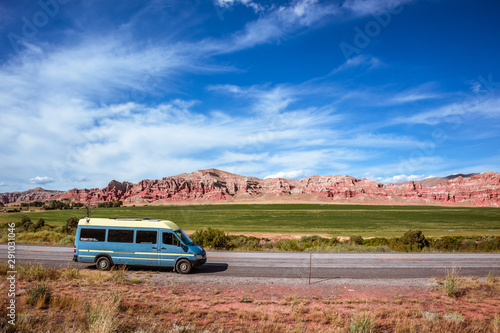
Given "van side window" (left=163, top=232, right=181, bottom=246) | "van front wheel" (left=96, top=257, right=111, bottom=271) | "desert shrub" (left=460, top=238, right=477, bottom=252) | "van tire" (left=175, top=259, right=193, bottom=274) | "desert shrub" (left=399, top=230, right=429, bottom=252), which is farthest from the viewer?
"desert shrub" (left=399, top=230, right=429, bottom=252)

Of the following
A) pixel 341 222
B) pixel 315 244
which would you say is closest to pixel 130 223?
pixel 315 244

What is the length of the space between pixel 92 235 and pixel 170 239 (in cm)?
438

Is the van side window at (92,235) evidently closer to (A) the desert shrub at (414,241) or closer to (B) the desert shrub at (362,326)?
(B) the desert shrub at (362,326)

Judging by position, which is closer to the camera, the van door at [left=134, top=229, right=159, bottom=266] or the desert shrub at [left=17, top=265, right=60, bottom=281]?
the desert shrub at [left=17, top=265, right=60, bottom=281]

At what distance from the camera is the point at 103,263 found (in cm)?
1527

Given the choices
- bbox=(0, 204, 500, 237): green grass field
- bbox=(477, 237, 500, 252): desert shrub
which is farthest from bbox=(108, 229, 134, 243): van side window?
bbox=(0, 204, 500, 237): green grass field

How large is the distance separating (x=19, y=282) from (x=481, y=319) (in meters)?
17.8

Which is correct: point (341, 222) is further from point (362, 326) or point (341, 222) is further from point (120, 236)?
point (362, 326)

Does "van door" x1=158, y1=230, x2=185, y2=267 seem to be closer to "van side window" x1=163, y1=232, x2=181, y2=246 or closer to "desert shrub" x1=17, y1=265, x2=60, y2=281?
"van side window" x1=163, y1=232, x2=181, y2=246

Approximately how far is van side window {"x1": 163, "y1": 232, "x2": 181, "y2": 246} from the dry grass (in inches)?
84.5

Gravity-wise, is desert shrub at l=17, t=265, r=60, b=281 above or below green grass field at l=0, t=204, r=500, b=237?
above

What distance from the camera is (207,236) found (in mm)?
26469

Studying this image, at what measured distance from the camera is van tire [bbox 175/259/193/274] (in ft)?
49.4

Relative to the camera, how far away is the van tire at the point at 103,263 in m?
15.2
